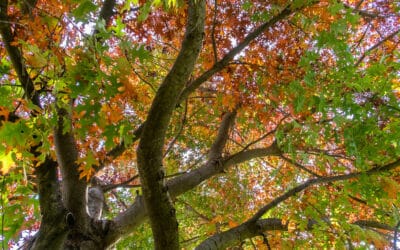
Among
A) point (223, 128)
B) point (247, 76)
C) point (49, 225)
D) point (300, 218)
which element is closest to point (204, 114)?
point (223, 128)

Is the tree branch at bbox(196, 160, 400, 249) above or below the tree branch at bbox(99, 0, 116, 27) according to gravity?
below

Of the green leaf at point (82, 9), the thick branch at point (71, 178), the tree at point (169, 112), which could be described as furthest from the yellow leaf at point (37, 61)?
the thick branch at point (71, 178)

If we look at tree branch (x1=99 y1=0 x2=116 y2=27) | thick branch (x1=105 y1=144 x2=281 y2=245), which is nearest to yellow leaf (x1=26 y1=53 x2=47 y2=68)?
tree branch (x1=99 y1=0 x2=116 y2=27)

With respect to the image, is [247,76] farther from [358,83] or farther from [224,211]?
[224,211]

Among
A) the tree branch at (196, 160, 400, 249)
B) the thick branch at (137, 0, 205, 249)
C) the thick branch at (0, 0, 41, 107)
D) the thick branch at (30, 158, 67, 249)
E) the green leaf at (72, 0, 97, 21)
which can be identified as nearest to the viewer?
the green leaf at (72, 0, 97, 21)

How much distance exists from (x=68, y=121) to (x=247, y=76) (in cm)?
295

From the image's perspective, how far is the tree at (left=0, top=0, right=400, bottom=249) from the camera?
2.89 metres

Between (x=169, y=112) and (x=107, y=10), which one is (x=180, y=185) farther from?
(x=107, y=10)

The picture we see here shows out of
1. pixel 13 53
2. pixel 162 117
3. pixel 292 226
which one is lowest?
pixel 292 226

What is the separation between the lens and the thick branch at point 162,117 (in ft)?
9.60

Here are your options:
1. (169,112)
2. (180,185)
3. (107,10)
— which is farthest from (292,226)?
(107,10)

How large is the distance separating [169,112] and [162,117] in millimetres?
74

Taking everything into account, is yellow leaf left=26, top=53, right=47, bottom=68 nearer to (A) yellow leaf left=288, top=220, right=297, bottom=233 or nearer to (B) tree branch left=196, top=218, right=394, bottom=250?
(B) tree branch left=196, top=218, right=394, bottom=250

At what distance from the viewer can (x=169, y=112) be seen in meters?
2.96
